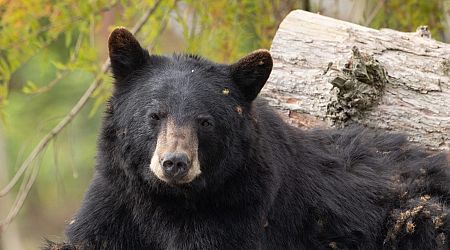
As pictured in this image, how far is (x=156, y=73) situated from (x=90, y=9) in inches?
138

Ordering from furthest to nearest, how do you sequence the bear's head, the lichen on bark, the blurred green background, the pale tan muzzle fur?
the blurred green background < the lichen on bark < the bear's head < the pale tan muzzle fur

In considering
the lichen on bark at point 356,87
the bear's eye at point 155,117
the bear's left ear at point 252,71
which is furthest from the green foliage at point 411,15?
the bear's eye at point 155,117

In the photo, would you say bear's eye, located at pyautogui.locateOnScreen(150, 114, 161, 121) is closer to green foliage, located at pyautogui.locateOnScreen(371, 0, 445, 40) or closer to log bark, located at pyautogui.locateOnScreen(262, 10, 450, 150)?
log bark, located at pyautogui.locateOnScreen(262, 10, 450, 150)

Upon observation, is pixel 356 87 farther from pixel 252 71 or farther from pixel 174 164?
pixel 174 164

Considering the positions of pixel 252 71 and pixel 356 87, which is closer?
pixel 252 71

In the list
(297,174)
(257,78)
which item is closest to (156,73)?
(257,78)

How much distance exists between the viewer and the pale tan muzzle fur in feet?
17.4

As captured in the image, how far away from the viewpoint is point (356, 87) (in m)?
7.00

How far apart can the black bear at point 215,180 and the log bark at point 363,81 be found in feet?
2.40

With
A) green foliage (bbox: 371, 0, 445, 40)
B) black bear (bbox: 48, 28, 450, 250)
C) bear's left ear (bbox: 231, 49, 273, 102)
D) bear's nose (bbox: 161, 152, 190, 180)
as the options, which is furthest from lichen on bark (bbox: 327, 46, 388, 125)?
green foliage (bbox: 371, 0, 445, 40)

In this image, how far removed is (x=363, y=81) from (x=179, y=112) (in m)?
1.99

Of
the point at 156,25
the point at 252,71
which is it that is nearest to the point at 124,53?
the point at 252,71

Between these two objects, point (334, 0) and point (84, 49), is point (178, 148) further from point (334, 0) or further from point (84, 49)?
point (334, 0)

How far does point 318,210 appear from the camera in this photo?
624cm
